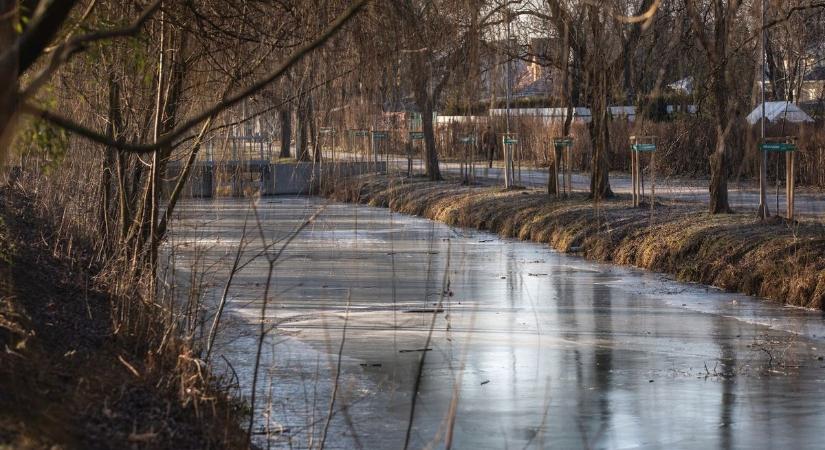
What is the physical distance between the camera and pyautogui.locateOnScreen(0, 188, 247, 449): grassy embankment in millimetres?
6949

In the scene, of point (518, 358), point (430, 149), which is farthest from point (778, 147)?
point (430, 149)

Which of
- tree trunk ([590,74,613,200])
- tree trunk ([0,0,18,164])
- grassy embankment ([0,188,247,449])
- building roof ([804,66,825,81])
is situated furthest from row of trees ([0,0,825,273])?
building roof ([804,66,825,81])

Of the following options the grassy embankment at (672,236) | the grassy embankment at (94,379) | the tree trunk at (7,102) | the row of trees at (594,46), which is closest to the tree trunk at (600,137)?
the row of trees at (594,46)

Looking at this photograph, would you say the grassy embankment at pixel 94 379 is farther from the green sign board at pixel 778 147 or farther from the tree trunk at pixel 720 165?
the tree trunk at pixel 720 165

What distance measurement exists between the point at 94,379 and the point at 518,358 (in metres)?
5.84

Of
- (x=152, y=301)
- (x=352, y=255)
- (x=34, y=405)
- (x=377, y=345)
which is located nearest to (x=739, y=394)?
(x=377, y=345)

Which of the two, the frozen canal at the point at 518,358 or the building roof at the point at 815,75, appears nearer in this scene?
the frozen canal at the point at 518,358

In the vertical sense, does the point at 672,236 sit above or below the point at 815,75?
below

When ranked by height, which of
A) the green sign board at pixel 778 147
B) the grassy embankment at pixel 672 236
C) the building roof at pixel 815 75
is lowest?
the grassy embankment at pixel 672 236

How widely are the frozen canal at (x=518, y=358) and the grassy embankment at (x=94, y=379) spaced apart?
0.71 m

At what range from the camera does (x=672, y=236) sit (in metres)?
20.9

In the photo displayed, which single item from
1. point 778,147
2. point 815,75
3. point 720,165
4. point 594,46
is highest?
point 815,75

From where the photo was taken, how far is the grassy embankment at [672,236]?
56.5 feet

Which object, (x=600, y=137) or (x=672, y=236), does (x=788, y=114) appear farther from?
(x=672, y=236)
